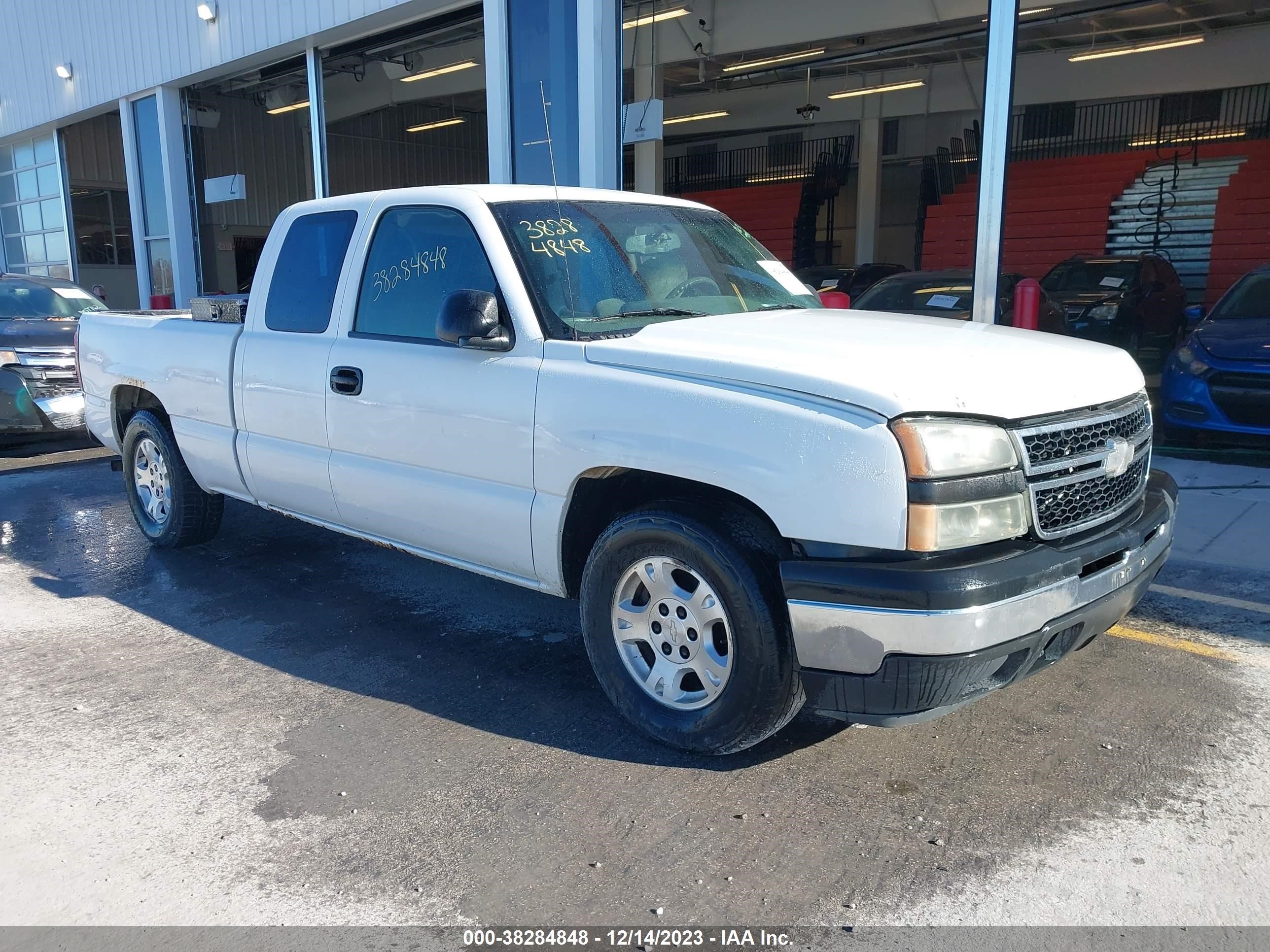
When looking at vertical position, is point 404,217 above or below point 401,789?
above

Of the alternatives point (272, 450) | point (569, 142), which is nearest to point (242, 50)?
point (569, 142)

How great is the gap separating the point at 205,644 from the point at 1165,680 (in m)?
4.19

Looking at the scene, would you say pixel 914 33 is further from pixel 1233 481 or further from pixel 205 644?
pixel 205 644

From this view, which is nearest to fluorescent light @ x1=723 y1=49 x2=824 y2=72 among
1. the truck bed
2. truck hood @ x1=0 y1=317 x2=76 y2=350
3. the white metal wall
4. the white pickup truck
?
the white metal wall

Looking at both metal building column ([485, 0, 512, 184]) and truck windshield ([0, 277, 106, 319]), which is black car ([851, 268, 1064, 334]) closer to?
metal building column ([485, 0, 512, 184])

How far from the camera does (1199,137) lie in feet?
81.5

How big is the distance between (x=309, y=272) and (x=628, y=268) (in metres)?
1.77

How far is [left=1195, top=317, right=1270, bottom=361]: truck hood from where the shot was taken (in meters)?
8.27

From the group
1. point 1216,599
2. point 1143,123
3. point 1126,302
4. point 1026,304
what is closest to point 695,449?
point 1216,599

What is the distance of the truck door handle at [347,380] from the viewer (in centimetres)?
447

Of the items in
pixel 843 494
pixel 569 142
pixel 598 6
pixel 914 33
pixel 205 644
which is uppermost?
pixel 914 33

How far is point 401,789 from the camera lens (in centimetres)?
337

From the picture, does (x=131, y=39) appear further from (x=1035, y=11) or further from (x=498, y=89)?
(x=1035, y=11)

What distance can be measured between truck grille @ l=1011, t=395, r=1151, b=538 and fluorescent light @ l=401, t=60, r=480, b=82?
18.6 meters
